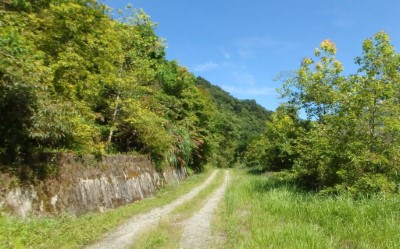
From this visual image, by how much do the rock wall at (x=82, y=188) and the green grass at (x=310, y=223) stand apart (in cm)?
586

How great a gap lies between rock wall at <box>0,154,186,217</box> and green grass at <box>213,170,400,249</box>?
5863 millimetres

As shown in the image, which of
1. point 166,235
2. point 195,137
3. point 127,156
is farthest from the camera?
point 195,137

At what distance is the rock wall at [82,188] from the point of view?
11.2m

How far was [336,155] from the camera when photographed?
13648 mm

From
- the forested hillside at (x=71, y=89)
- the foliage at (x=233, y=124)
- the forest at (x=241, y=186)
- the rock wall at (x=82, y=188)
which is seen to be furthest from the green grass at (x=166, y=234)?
the foliage at (x=233, y=124)

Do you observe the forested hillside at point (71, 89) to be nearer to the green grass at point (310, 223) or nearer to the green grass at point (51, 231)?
the green grass at point (51, 231)

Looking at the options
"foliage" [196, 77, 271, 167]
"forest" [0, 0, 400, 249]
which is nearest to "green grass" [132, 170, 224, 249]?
"forest" [0, 0, 400, 249]

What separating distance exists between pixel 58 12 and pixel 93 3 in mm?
3585

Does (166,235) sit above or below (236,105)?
below

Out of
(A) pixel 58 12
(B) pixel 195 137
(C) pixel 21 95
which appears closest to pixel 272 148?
(B) pixel 195 137

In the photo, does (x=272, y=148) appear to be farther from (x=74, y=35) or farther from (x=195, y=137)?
(x=74, y=35)

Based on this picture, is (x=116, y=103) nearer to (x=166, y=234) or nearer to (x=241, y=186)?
(x=241, y=186)

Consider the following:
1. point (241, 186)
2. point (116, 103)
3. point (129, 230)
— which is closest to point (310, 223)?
point (129, 230)

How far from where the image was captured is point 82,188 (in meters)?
14.6
